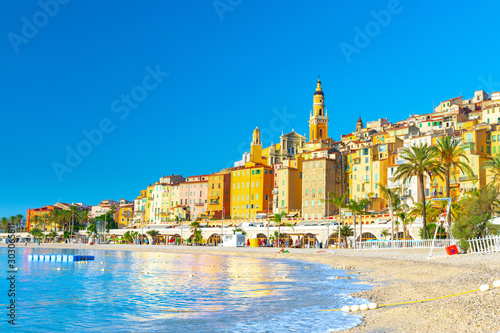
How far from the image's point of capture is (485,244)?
3525 centimetres

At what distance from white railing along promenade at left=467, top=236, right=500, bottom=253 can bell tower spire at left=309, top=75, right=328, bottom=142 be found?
109 meters

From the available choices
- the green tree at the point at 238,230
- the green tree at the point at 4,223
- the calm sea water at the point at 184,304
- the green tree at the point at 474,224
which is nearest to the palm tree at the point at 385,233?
the green tree at the point at 238,230

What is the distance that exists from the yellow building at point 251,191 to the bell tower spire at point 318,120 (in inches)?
1049

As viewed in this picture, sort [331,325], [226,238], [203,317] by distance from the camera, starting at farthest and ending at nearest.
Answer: [226,238], [203,317], [331,325]

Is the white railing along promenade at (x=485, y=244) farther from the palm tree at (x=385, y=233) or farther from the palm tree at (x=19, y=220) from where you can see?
the palm tree at (x=19, y=220)

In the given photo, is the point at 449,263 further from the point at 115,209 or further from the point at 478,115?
the point at 115,209

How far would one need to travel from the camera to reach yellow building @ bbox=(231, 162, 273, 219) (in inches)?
4791

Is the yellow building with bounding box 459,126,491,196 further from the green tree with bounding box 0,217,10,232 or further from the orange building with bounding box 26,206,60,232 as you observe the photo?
the green tree with bounding box 0,217,10,232

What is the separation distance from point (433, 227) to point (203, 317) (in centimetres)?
4621

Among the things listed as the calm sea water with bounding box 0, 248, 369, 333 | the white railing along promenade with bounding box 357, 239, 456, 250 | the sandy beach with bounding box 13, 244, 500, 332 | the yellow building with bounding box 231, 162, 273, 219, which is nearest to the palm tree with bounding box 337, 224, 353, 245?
the white railing along promenade with bounding box 357, 239, 456, 250

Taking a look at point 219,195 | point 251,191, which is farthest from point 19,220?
point 251,191

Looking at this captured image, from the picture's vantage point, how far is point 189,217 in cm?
13650

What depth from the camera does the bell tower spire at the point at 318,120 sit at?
479 ft

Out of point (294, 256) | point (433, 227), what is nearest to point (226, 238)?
point (294, 256)
